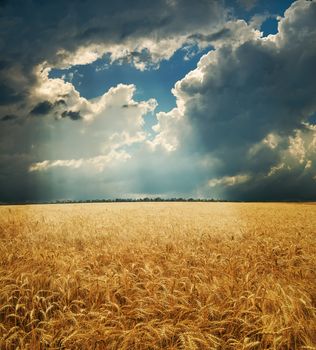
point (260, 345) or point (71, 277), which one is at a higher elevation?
point (71, 277)

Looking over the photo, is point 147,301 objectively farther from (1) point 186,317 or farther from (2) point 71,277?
(2) point 71,277

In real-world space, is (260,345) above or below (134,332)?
below

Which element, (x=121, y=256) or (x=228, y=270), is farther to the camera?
(x=121, y=256)

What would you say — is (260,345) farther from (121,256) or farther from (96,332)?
(121,256)

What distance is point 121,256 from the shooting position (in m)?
6.42

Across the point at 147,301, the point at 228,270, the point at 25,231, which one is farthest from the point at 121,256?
the point at 25,231

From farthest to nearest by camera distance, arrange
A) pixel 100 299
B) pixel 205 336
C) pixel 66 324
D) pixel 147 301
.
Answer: pixel 100 299 → pixel 147 301 → pixel 66 324 → pixel 205 336

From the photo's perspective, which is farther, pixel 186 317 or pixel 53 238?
pixel 53 238

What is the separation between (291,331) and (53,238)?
831cm

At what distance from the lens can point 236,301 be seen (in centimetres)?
357

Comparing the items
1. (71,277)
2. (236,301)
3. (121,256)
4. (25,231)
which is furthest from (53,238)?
(236,301)

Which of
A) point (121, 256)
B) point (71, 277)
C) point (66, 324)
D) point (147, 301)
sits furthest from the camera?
point (121, 256)

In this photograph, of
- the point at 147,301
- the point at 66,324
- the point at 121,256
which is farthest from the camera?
the point at 121,256

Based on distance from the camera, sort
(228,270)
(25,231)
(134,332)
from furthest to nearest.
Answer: (25,231) → (228,270) → (134,332)
